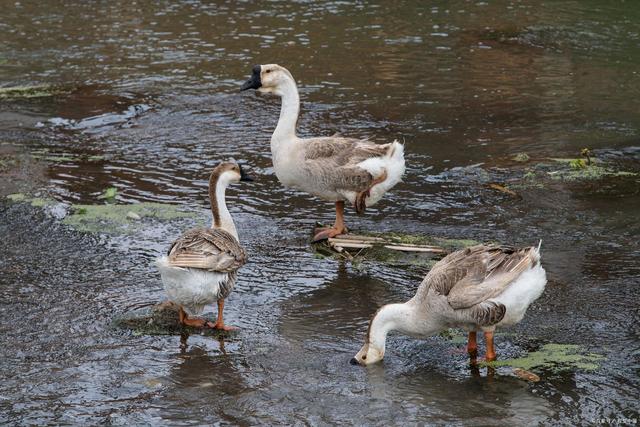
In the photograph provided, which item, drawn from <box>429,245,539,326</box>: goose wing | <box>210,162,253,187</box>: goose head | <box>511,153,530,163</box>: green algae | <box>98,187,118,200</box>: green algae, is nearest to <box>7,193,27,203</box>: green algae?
<box>98,187,118,200</box>: green algae

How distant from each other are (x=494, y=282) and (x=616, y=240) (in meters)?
3.37

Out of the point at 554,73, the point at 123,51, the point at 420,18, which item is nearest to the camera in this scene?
the point at 554,73

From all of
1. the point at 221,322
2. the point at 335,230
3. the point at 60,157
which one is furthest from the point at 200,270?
the point at 60,157

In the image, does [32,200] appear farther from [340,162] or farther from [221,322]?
[221,322]

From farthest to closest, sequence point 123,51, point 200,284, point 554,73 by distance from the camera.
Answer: point 123,51 → point 554,73 → point 200,284

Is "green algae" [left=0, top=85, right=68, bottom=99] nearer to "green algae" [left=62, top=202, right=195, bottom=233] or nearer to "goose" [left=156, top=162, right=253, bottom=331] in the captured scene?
"green algae" [left=62, top=202, right=195, bottom=233]

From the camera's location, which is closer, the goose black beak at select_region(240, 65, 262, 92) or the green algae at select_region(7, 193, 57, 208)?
the goose black beak at select_region(240, 65, 262, 92)

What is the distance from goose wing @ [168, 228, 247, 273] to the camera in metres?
7.75

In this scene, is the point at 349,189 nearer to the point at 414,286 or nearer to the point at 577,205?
the point at 414,286

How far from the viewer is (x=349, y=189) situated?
408 inches

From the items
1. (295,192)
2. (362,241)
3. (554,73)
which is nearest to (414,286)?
(362,241)

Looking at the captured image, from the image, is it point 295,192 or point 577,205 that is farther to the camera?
point 295,192

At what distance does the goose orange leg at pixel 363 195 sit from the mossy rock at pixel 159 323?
9.18ft

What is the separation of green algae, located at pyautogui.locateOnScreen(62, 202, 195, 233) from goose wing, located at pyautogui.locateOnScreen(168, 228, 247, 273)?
2642 millimetres
